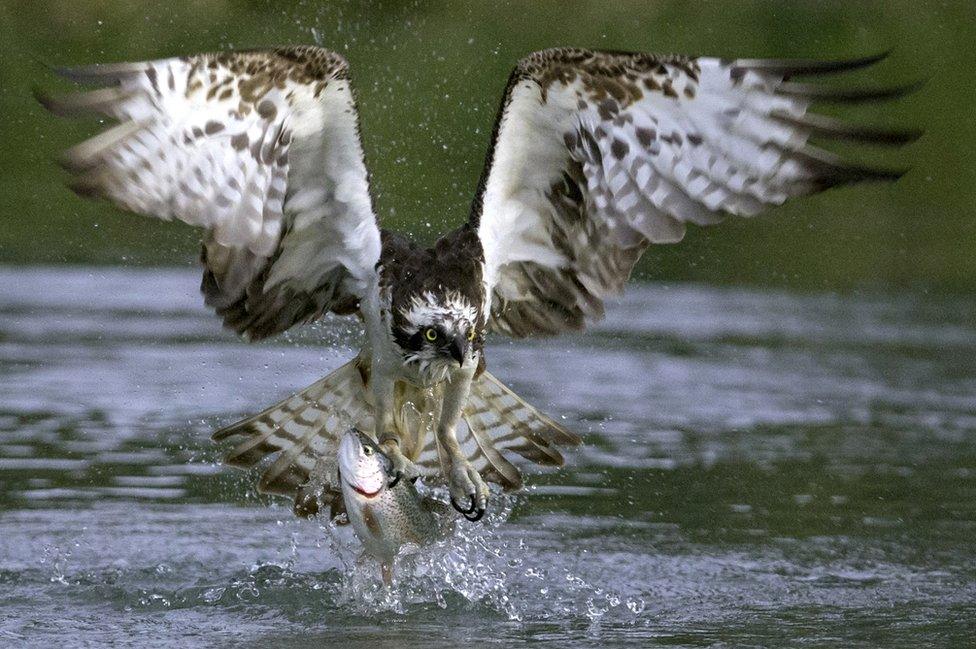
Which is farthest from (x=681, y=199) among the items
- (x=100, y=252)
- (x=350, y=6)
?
(x=350, y=6)

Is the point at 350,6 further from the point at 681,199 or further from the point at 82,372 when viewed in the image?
the point at 681,199

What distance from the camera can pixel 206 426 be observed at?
9383 mm

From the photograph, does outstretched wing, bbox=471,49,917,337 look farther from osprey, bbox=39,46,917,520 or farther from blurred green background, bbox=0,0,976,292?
blurred green background, bbox=0,0,976,292

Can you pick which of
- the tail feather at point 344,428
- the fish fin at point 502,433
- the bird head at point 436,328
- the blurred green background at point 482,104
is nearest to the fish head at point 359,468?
the bird head at point 436,328

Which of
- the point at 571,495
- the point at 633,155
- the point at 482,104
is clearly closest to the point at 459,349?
the point at 633,155

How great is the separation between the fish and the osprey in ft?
0.58

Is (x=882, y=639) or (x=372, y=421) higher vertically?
(x=372, y=421)

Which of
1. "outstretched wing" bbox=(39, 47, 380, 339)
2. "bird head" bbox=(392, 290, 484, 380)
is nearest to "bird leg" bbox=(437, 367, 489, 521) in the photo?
"bird head" bbox=(392, 290, 484, 380)

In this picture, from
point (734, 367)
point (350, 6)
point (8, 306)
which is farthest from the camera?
point (350, 6)

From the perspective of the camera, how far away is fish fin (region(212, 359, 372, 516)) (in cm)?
774

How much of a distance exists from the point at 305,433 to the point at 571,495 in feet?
4.69

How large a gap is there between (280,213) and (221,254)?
30cm

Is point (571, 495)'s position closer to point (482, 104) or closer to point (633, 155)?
point (633, 155)

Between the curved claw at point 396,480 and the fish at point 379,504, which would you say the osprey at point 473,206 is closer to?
the curved claw at point 396,480
